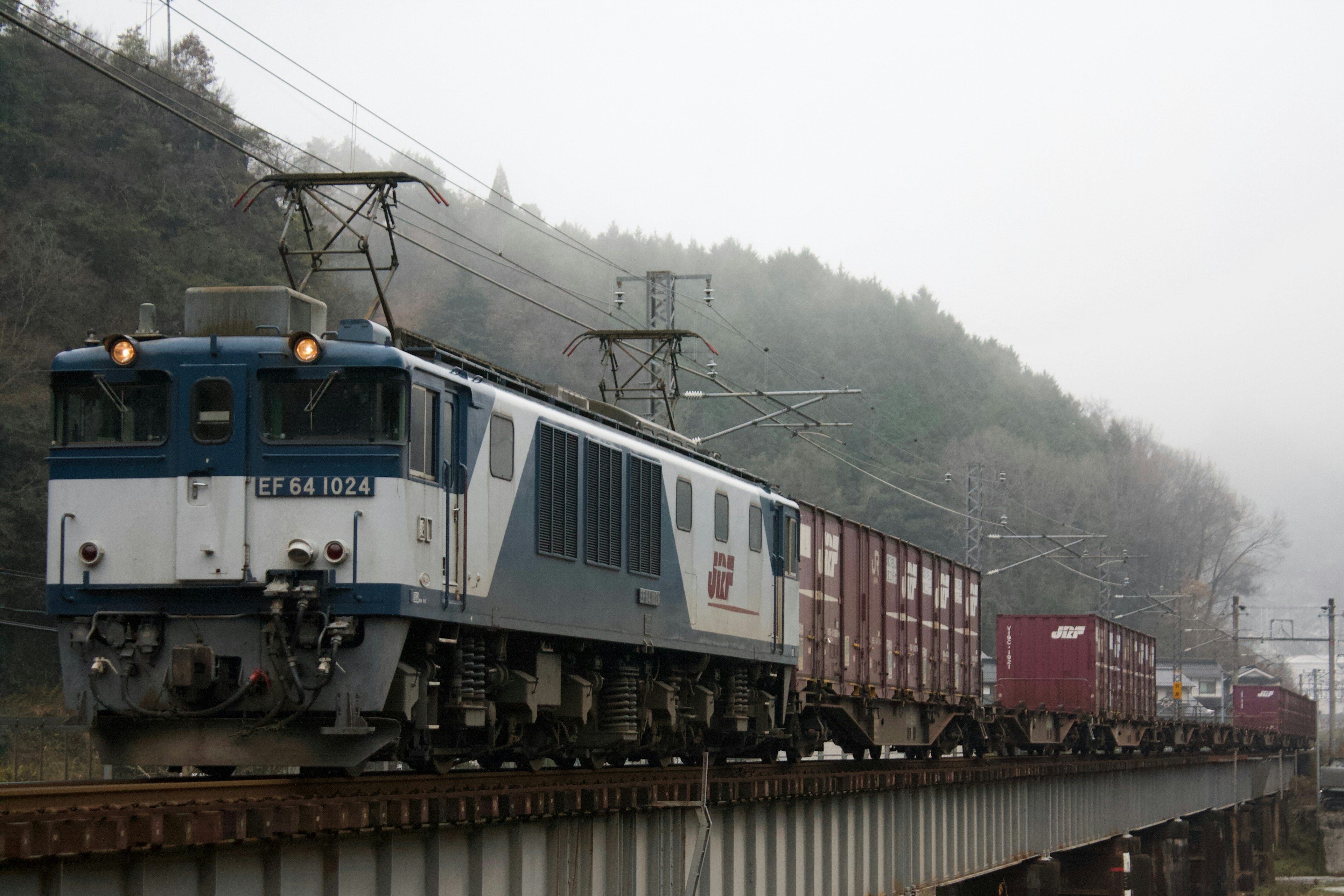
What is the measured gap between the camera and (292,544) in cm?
1327

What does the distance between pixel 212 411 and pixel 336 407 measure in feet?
3.69

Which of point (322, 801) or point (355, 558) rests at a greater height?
point (355, 558)

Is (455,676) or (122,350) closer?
(122,350)

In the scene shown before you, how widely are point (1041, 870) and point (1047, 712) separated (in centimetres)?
577

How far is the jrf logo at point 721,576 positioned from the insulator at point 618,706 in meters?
3.08

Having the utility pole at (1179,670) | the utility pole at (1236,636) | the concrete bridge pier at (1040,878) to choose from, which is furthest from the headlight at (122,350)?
the utility pole at (1236,636)

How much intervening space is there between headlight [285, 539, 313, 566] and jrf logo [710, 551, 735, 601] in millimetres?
8950

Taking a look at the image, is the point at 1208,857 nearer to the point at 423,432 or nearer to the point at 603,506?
the point at 603,506

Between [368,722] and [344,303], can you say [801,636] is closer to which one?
[368,722]

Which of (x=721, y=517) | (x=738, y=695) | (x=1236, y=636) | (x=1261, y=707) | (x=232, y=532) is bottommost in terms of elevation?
(x=1261, y=707)

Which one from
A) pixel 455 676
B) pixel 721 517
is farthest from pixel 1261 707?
pixel 455 676

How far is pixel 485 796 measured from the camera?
13398 millimetres

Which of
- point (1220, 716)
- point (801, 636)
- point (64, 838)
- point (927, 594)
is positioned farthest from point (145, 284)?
point (1220, 716)

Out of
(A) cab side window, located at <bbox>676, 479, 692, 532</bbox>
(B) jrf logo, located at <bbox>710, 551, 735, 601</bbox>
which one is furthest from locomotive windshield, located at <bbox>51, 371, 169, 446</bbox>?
(B) jrf logo, located at <bbox>710, 551, 735, 601</bbox>
